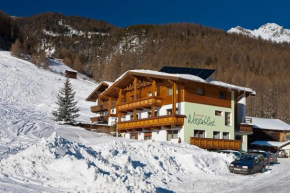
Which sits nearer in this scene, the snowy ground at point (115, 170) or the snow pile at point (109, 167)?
the snowy ground at point (115, 170)

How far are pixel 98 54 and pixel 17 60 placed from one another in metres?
106

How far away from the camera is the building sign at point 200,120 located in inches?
1243

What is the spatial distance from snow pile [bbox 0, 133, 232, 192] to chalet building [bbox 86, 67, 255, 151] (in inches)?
383

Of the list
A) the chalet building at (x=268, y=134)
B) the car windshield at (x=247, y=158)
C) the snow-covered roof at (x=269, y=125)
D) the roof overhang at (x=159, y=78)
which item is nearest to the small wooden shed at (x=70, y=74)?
the roof overhang at (x=159, y=78)

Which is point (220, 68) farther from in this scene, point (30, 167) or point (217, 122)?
point (30, 167)

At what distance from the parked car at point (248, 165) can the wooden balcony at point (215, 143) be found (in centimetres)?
841

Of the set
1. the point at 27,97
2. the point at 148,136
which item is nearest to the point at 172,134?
the point at 148,136

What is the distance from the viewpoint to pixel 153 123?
32.8 metres

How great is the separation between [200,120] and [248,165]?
12341 millimetres

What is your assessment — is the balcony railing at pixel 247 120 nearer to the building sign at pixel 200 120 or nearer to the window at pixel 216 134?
the window at pixel 216 134

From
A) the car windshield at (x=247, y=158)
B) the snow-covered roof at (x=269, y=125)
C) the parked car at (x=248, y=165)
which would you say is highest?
the snow-covered roof at (x=269, y=125)

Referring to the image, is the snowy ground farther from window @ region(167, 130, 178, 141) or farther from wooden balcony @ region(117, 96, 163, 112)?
wooden balcony @ region(117, 96, 163, 112)

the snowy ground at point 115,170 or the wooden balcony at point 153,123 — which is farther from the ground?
the wooden balcony at point 153,123

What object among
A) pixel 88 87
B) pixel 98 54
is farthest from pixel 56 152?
pixel 98 54
